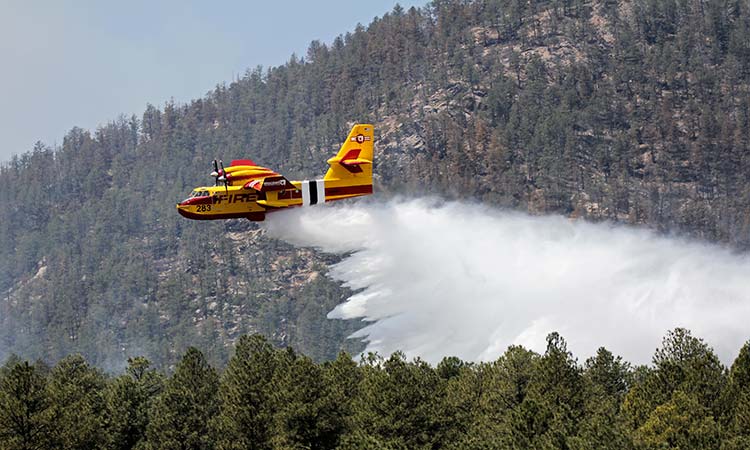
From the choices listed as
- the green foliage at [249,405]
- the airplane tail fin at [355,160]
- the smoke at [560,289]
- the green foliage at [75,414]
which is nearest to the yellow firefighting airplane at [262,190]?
the airplane tail fin at [355,160]

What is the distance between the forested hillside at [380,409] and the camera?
6025cm

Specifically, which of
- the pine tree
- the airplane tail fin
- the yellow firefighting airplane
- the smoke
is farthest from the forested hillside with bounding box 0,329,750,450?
the smoke

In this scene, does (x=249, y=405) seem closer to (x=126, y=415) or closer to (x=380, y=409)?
(x=380, y=409)

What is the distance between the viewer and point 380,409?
211ft

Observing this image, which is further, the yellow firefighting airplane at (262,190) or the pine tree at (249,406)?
the yellow firefighting airplane at (262,190)

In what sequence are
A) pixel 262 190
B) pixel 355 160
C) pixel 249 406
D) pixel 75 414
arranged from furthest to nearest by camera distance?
pixel 355 160
pixel 262 190
pixel 249 406
pixel 75 414

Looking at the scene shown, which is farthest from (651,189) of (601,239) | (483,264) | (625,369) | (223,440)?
(223,440)

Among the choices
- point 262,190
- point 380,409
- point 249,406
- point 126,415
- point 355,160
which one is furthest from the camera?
point 126,415

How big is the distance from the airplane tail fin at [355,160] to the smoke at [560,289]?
36.8 meters

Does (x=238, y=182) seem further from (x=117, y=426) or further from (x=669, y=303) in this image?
(x=669, y=303)

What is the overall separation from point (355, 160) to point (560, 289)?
248ft

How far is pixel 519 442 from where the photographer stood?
58875 millimetres

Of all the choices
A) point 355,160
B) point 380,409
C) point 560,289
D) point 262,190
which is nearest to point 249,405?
point 380,409

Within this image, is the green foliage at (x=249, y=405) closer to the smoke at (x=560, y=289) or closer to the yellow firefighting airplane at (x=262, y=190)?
the yellow firefighting airplane at (x=262, y=190)
